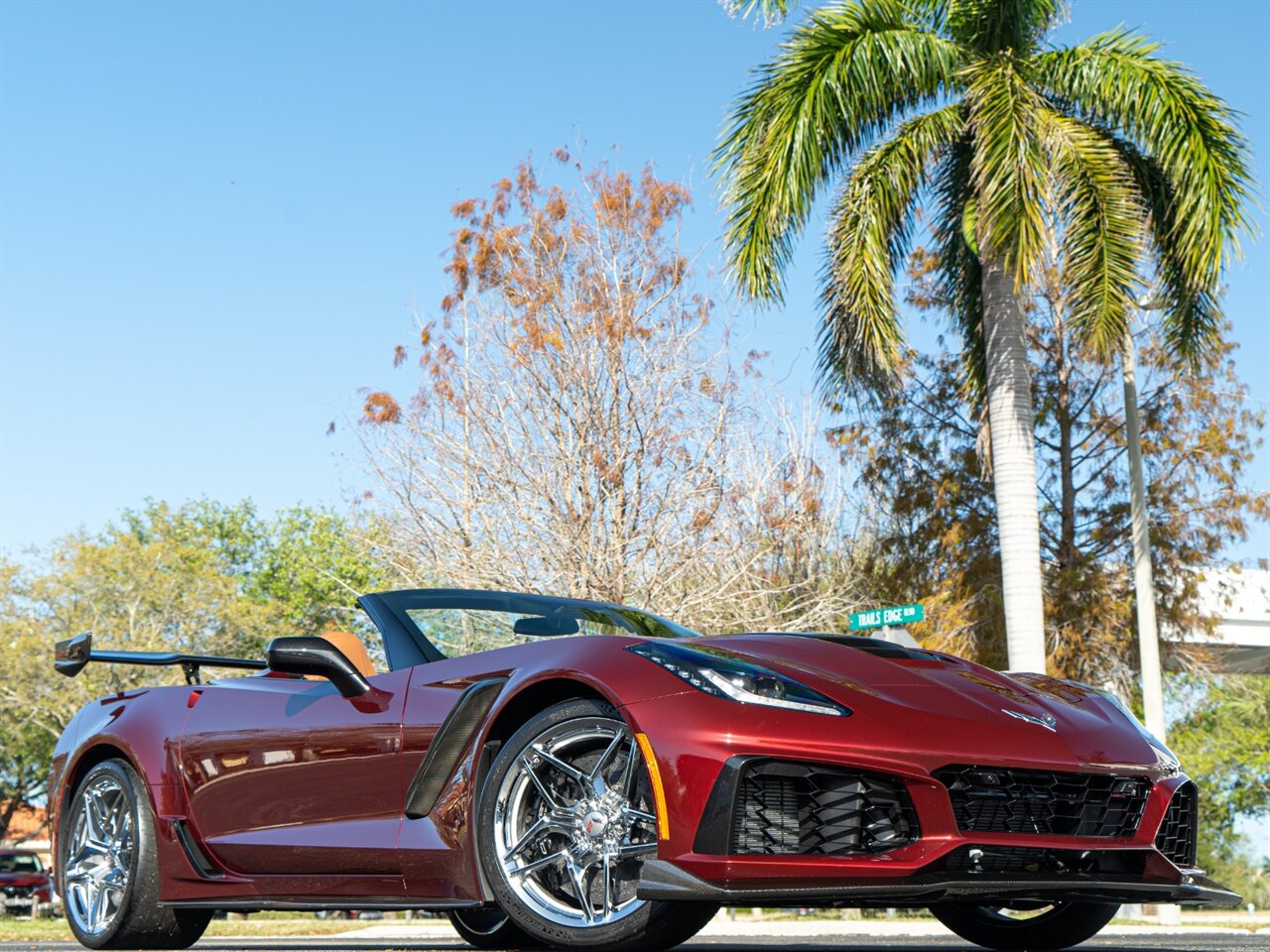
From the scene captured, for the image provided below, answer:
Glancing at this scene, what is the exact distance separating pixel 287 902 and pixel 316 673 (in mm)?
791

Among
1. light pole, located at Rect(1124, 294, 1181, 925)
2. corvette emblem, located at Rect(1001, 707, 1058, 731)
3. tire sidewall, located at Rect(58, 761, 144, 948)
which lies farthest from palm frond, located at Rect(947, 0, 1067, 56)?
corvette emblem, located at Rect(1001, 707, 1058, 731)

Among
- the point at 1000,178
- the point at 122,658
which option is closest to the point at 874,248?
the point at 1000,178

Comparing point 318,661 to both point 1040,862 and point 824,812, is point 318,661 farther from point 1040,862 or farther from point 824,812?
point 1040,862

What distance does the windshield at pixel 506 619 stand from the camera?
17.2ft

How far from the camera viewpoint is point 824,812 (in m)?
3.92

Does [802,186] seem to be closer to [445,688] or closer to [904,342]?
[904,342]

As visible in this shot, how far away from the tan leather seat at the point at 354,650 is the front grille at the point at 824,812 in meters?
1.70

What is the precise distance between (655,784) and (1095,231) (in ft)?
44.9

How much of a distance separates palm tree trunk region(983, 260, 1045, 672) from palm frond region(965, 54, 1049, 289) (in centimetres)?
39

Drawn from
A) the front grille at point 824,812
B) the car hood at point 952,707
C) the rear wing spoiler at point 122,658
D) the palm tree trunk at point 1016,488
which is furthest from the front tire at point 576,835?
the palm tree trunk at point 1016,488

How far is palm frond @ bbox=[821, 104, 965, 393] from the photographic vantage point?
16531 mm

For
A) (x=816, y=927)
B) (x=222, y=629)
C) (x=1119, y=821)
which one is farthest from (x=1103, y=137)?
(x=222, y=629)

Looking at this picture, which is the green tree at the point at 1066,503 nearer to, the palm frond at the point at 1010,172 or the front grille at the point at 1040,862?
the palm frond at the point at 1010,172

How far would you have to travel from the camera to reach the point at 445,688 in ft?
15.5
